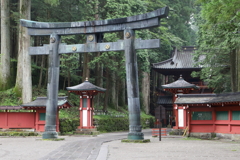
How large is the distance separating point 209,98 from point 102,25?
33.7ft

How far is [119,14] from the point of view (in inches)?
1205

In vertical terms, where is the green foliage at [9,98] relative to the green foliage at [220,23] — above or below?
below

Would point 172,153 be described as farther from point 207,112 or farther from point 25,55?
point 25,55

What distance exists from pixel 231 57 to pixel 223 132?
21.1ft

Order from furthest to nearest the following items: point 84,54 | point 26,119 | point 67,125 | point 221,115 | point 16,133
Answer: point 84,54 → point 67,125 → point 26,119 → point 16,133 → point 221,115

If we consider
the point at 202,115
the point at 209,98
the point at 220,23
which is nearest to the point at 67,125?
the point at 202,115

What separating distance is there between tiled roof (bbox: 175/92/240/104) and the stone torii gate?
6.57 metres

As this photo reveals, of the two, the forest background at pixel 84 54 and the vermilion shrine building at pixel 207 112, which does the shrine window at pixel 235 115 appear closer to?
the vermilion shrine building at pixel 207 112

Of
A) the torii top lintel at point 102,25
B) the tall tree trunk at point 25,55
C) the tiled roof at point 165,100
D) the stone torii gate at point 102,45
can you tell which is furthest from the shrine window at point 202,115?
the tiled roof at point 165,100

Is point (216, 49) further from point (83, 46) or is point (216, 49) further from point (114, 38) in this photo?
point (83, 46)

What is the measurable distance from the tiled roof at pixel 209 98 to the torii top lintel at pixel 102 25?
7164 millimetres

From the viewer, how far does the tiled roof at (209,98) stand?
20.5 meters

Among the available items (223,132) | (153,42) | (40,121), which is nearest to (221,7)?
(153,42)

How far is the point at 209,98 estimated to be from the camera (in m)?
23.8
